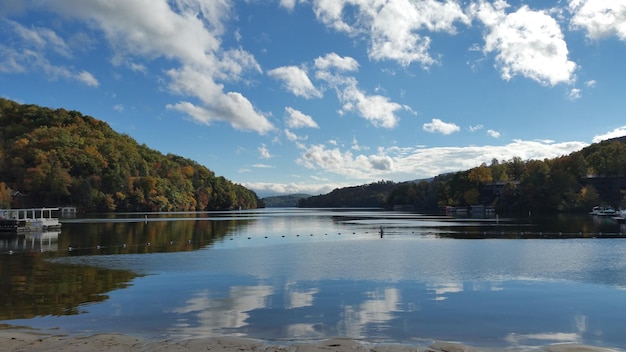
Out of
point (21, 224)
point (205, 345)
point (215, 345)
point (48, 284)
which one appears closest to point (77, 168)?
point (21, 224)

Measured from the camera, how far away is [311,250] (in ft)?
120

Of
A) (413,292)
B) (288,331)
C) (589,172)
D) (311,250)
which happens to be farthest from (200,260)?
(589,172)

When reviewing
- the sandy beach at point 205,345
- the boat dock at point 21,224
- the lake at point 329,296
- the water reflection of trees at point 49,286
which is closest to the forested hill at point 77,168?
the boat dock at point 21,224

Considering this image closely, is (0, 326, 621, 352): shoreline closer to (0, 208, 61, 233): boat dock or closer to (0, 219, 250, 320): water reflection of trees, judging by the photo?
(0, 219, 250, 320): water reflection of trees

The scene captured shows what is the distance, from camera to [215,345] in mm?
10992

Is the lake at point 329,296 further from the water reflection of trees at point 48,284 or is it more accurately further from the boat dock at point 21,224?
the boat dock at point 21,224

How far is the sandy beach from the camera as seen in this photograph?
420 inches

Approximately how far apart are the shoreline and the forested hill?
102 m

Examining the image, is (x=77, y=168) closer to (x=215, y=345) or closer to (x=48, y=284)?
(x=48, y=284)

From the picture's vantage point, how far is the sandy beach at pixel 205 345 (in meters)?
10.7

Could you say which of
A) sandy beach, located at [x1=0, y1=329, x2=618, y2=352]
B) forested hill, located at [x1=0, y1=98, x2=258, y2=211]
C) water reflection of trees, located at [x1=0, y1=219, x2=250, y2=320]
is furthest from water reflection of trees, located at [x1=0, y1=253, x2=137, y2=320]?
forested hill, located at [x1=0, y1=98, x2=258, y2=211]

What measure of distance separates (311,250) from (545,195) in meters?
116

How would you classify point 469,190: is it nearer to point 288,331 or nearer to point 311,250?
point 311,250

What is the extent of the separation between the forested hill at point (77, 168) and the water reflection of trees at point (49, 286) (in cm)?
8655
